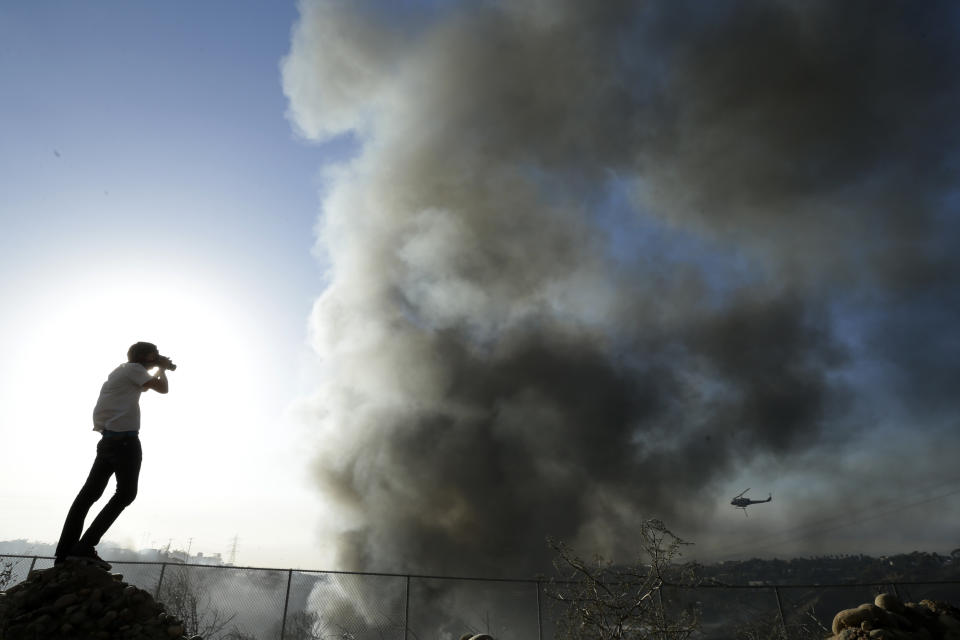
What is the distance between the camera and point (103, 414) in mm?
4352

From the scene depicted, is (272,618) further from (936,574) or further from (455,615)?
(936,574)

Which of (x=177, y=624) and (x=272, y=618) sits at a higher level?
(x=177, y=624)

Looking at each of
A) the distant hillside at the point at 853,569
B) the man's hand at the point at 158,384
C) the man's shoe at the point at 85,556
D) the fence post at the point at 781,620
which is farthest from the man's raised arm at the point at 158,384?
the distant hillside at the point at 853,569

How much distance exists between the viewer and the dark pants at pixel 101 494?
423 cm

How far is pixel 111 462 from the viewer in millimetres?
4266

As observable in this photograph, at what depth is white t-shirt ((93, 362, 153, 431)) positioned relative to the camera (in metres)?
4.35

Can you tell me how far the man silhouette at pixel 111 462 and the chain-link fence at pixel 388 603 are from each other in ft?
11.0

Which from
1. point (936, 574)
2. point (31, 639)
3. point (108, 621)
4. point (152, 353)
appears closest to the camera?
point (31, 639)

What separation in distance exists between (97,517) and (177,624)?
1.21 metres

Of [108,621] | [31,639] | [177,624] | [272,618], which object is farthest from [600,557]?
[272,618]

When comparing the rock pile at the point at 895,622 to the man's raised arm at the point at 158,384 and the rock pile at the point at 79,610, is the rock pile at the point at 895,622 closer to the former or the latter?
the rock pile at the point at 79,610

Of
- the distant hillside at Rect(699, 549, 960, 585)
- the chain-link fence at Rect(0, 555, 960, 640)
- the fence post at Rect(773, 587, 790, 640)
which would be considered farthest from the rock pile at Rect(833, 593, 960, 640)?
the distant hillside at Rect(699, 549, 960, 585)

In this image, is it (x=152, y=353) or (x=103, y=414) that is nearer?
(x=103, y=414)

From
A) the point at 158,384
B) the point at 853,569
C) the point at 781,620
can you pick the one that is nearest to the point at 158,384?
the point at 158,384
